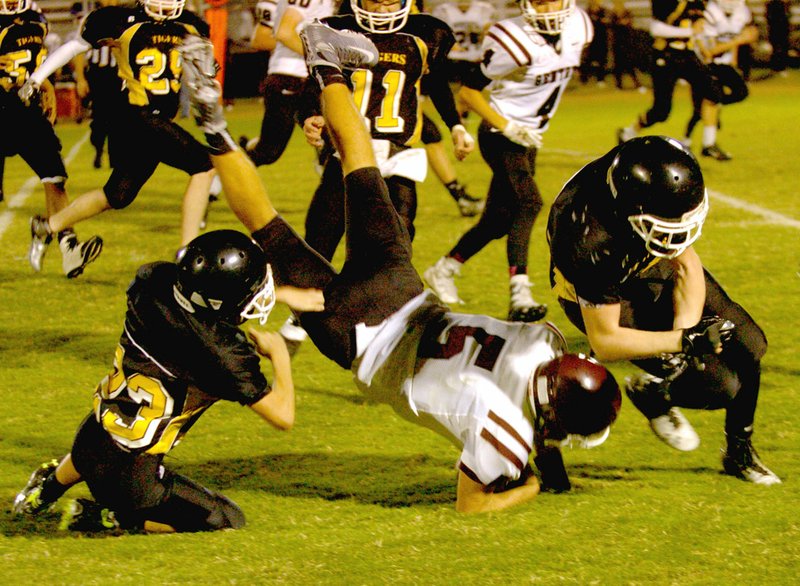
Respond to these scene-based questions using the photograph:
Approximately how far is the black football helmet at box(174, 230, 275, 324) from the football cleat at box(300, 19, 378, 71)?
45.9 inches

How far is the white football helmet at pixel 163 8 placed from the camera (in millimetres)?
6879

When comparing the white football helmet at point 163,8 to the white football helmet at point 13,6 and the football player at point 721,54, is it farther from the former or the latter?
the football player at point 721,54

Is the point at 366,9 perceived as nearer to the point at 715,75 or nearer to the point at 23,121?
the point at 23,121

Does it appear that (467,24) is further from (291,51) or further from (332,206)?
(332,206)

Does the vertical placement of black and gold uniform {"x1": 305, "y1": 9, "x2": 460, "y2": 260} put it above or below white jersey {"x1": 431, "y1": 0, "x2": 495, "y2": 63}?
above

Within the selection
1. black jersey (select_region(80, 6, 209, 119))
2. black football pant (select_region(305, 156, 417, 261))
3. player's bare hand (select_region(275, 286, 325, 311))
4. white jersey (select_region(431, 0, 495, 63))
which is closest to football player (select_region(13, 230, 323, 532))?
player's bare hand (select_region(275, 286, 325, 311))

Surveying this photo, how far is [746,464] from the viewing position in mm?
4254

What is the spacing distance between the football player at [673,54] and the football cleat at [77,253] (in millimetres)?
5793

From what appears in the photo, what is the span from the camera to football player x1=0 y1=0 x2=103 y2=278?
7.78 meters

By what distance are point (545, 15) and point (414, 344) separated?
338cm

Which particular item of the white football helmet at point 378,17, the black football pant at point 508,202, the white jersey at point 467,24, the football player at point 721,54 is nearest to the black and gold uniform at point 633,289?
the white football helmet at point 378,17

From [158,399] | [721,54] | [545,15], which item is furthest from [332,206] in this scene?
[721,54]

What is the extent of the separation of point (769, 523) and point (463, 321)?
1.15 meters

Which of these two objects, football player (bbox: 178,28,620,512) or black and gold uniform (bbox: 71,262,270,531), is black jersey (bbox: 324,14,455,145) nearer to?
football player (bbox: 178,28,620,512)
